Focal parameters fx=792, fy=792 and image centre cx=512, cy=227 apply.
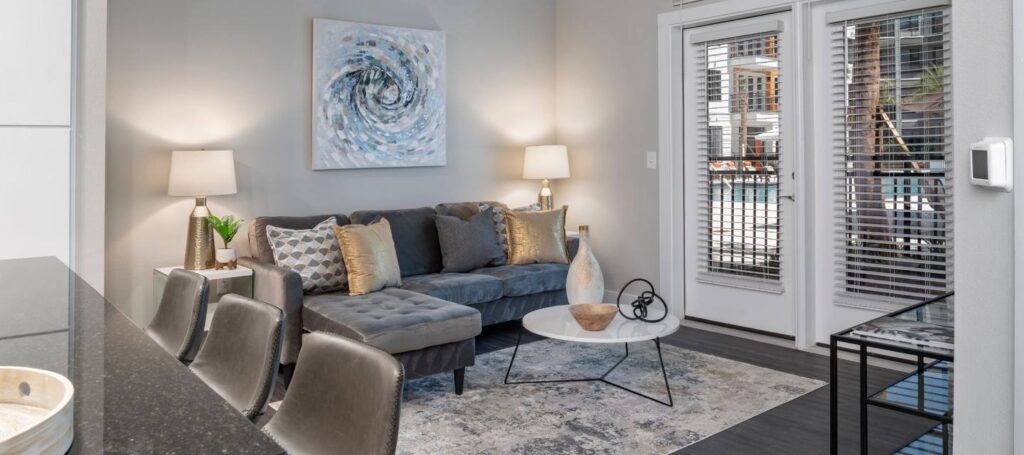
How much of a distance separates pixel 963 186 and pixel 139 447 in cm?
166

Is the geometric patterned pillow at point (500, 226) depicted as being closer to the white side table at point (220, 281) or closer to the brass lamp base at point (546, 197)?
the brass lamp base at point (546, 197)

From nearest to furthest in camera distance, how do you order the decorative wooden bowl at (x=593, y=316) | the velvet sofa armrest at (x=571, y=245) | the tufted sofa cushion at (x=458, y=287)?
1. the decorative wooden bowl at (x=593, y=316)
2. the tufted sofa cushion at (x=458, y=287)
3. the velvet sofa armrest at (x=571, y=245)

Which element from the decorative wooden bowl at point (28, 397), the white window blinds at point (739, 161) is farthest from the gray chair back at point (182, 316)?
the white window blinds at point (739, 161)

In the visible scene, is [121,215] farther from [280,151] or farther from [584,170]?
[584,170]

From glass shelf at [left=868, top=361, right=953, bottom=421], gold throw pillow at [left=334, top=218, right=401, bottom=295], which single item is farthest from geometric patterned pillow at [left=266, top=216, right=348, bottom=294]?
glass shelf at [left=868, top=361, right=953, bottom=421]

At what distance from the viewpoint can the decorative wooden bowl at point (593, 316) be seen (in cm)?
367

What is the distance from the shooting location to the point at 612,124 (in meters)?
5.95

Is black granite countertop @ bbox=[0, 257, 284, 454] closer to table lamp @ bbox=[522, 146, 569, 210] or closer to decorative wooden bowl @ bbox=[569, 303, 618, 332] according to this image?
decorative wooden bowl @ bbox=[569, 303, 618, 332]

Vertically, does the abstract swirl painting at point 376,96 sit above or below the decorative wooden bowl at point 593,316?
above

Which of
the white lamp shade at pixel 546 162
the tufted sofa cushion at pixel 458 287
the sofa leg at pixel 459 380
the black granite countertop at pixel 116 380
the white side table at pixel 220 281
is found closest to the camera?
the black granite countertop at pixel 116 380

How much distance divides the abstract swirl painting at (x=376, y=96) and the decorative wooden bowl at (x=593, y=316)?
217 centimetres

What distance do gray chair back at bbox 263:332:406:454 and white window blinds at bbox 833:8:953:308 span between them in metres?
3.79

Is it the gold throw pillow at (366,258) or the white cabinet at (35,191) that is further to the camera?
the gold throw pillow at (366,258)

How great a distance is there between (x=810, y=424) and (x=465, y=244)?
2.50 metres
